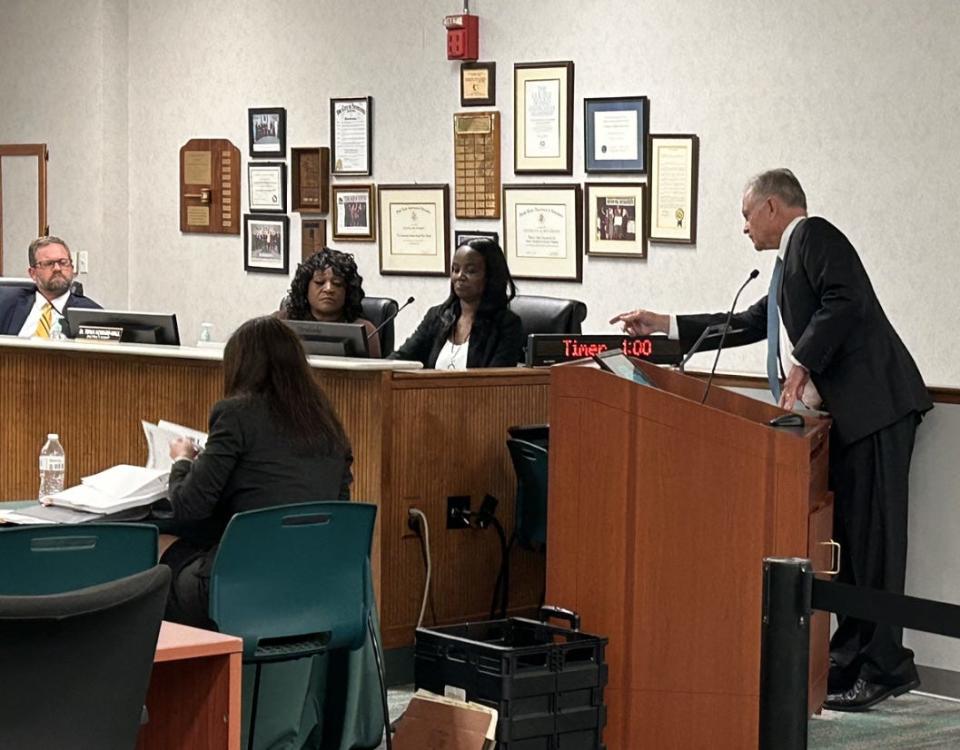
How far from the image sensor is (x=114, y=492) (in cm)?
422

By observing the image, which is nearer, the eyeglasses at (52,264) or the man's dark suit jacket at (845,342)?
the man's dark suit jacket at (845,342)

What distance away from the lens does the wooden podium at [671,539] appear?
424 centimetres

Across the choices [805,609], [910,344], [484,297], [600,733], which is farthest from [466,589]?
[805,609]

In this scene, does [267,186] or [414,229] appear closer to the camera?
[414,229]

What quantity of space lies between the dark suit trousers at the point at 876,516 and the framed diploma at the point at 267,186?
182 inches

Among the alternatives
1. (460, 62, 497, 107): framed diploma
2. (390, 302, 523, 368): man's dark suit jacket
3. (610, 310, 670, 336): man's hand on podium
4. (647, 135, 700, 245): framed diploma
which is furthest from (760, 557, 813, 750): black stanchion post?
(460, 62, 497, 107): framed diploma

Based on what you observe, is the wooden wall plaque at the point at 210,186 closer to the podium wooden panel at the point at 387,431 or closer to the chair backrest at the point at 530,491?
the podium wooden panel at the point at 387,431

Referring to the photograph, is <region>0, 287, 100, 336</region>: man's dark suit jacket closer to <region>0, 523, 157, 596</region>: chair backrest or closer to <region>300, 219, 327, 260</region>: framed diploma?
<region>300, 219, 327, 260</region>: framed diploma

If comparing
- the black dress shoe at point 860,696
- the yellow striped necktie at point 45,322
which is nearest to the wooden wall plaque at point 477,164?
the yellow striped necktie at point 45,322

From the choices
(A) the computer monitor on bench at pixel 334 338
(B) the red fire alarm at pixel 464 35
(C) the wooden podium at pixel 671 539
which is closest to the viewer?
(C) the wooden podium at pixel 671 539

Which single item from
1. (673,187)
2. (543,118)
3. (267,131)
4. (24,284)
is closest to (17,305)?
(24,284)

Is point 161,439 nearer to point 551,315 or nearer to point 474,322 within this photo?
point 474,322

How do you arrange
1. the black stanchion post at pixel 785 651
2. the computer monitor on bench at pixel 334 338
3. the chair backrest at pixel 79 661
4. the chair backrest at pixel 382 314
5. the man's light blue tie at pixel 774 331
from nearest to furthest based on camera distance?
1. the chair backrest at pixel 79 661
2. the black stanchion post at pixel 785 651
3. the man's light blue tie at pixel 774 331
4. the computer monitor on bench at pixel 334 338
5. the chair backrest at pixel 382 314

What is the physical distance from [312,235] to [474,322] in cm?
254
